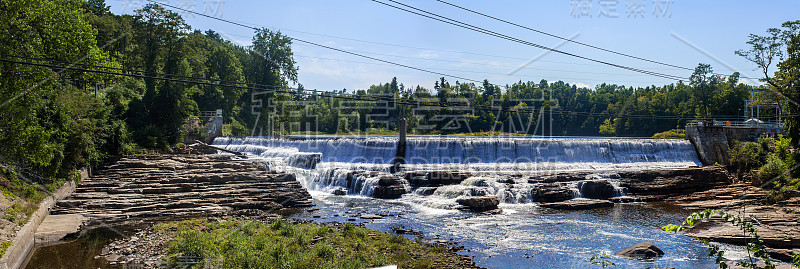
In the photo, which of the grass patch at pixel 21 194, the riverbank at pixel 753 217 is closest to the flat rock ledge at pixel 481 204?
the riverbank at pixel 753 217

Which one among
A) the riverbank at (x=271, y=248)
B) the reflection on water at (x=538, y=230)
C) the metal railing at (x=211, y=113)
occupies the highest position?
the metal railing at (x=211, y=113)

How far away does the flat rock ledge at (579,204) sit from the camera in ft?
74.8

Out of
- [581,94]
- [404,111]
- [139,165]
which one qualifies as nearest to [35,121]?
[139,165]

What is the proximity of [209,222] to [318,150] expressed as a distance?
688 inches

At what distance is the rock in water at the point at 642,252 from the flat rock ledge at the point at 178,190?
536 inches

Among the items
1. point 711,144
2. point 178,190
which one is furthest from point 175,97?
point 711,144

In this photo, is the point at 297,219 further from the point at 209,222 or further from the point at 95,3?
the point at 95,3

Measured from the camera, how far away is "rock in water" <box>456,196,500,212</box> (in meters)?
22.0

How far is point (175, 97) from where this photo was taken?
37031mm

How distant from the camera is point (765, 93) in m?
27.1

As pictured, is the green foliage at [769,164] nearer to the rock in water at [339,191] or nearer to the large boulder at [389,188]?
the large boulder at [389,188]

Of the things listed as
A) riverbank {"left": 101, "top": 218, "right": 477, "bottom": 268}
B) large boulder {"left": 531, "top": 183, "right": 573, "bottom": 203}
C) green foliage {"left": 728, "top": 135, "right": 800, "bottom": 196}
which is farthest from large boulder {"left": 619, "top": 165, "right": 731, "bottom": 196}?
riverbank {"left": 101, "top": 218, "right": 477, "bottom": 268}

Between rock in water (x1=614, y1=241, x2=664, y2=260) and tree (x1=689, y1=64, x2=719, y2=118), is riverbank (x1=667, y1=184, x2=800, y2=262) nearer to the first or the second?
rock in water (x1=614, y1=241, x2=664, y2=260)

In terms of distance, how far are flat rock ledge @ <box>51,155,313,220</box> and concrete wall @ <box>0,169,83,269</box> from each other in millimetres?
401
